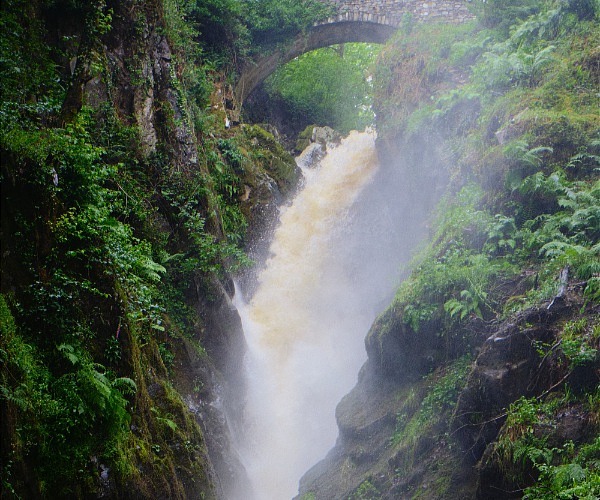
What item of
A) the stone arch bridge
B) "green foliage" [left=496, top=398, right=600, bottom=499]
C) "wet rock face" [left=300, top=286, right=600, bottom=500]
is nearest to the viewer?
"green foliage" [left=496, top=398, right=600, bottom=499]

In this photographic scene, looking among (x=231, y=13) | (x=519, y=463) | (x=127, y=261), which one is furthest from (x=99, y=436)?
(x=231, y=13)

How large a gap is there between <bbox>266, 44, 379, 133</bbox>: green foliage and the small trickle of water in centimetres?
791

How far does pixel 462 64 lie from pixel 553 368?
10.8 meters

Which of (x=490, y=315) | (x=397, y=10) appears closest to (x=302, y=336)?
(x=490, y=315)

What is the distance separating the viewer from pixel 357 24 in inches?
813

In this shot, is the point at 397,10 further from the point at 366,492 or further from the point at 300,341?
the point at 366,492

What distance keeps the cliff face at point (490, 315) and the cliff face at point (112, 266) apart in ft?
10.6

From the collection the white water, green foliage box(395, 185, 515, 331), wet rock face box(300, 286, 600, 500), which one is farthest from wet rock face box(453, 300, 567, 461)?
the white water

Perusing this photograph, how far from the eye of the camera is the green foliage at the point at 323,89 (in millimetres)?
24734

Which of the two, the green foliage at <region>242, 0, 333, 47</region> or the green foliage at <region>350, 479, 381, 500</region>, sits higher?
the green foliage at <region>242, 0, 333, 47</region>

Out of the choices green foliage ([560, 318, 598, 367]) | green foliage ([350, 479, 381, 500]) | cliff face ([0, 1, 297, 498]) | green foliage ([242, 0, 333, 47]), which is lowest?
green foliage ([350, 479, 381, 500])

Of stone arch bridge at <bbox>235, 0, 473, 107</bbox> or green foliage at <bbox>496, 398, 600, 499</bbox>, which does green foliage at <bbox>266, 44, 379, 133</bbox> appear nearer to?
stone arch bridge at <bbox>235, 0, 473, 107</bbox>

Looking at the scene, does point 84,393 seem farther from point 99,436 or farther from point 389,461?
point 389,461

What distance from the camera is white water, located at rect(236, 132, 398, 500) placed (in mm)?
12766
